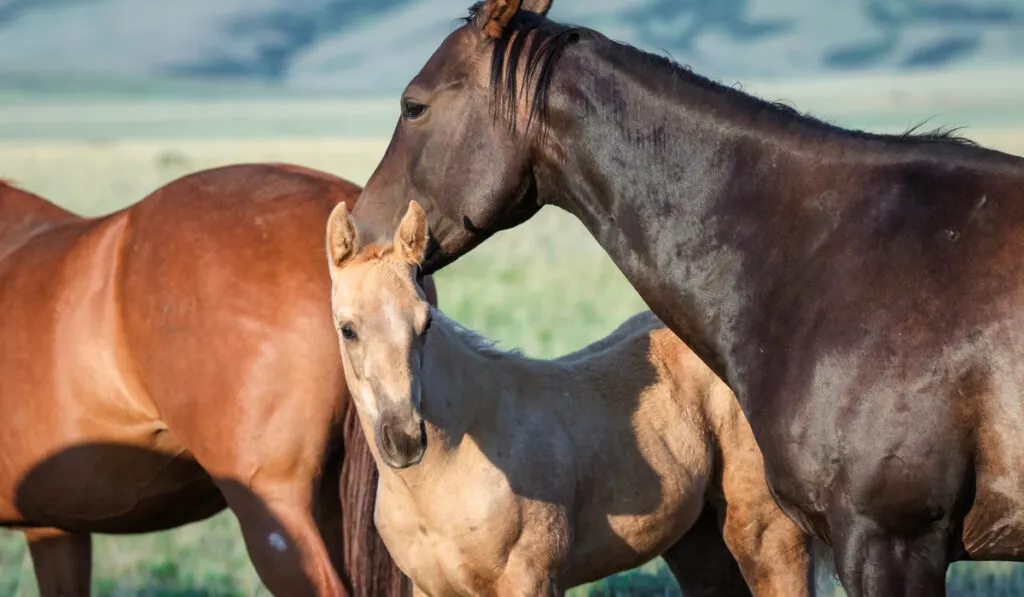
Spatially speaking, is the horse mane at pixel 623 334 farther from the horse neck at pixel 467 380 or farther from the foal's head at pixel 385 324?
the foal's head at pixel 385 324

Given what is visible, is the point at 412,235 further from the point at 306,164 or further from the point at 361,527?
the point at 306,164

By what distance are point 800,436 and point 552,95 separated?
3.63 ft

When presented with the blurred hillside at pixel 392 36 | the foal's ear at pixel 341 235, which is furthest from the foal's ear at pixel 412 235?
the blurred hillside at pixel 392 36

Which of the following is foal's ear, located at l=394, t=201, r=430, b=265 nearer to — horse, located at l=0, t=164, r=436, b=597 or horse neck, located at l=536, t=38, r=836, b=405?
horse neck, located at l=536, t=38, r=836, b=405

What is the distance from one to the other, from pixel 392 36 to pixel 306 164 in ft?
286

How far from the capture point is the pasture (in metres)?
6.47

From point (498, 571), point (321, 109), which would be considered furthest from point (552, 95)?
point (321, 109)

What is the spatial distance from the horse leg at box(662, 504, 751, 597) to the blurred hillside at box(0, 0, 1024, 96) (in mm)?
83021

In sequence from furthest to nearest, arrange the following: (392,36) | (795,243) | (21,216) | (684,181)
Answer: (392,36)
(21,216)
(684,181)
(795,243)

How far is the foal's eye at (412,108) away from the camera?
3.63m

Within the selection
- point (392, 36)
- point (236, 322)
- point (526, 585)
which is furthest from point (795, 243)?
point (392, 36)

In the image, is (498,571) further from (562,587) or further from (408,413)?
(408,413)

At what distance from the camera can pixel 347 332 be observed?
3.72 metres

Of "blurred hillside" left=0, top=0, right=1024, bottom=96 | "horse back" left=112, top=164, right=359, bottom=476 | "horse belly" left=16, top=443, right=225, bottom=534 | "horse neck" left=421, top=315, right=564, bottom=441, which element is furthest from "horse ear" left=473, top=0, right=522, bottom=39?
"blurred hillside" left=0, top=0, right=1024, bottom=96
